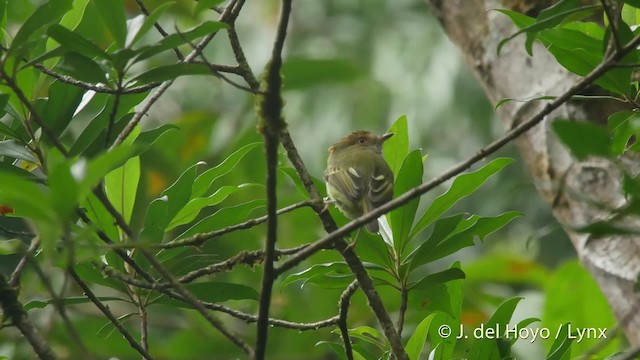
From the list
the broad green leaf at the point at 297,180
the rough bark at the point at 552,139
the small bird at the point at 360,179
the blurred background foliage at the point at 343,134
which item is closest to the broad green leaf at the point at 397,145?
the small bird at the point at 360,179

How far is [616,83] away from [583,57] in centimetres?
8

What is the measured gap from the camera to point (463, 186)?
6.19ft

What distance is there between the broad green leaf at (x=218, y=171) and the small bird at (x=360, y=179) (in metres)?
0.57

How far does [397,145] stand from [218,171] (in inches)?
21.7

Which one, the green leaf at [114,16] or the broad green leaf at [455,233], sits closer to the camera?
the green leaf at [114,16]

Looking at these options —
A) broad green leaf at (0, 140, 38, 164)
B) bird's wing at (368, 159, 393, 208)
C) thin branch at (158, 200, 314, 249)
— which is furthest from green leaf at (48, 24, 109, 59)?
bird's wing at (368, 159, 393, 208)

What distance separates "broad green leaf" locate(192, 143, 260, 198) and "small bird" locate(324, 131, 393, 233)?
57cm

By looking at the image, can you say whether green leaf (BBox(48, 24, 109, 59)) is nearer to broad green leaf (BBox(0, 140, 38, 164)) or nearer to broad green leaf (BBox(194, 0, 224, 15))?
broad green leaf (BBox(194, 0, 224, 15))

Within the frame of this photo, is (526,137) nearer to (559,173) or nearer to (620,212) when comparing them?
(559,173)

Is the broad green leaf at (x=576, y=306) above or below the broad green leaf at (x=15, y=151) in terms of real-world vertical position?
below

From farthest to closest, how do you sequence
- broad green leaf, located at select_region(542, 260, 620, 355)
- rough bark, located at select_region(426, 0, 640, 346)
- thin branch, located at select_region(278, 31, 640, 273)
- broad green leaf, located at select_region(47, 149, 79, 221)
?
broad green leaf, located at select_region(542, 260, 620, 355) → rough bark, located at select_region(426, 0, 640, 346) → thin branch, located at select_region(278, 31, 640, 273) → broad green leaf, located at select_region(47, 149, 79, 221)

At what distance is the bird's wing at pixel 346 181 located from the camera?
9.15 ft

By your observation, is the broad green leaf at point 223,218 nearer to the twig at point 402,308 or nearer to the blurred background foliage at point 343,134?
the twig at point 402,308

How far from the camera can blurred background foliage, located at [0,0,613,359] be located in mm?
3977
